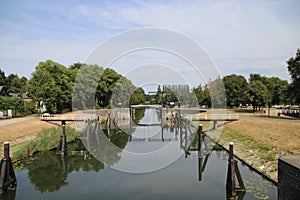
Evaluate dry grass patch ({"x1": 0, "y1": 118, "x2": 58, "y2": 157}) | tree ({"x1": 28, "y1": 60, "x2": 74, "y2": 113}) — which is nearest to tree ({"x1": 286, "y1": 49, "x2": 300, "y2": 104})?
dry grass patch ({"x1": 0, "y1": 118, "x2": 58, "y2": 157})

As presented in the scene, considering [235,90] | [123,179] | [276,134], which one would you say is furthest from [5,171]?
[235,90]

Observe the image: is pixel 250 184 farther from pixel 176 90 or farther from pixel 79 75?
pixel 176 90

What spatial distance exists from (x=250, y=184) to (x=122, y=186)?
19.8 ft

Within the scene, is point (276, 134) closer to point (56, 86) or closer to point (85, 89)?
point (56, 86)

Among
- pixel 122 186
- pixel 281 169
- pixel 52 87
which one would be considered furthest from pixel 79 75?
pixel 281 169

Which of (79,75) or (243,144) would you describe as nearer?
(243,144)

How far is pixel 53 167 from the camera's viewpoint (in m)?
17.3

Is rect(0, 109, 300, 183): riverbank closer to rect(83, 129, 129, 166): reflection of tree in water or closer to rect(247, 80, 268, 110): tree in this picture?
rect(83, 129, 129, 166): reflection of tree in water

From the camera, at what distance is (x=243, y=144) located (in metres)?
21.3

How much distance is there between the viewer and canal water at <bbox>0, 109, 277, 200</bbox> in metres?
12.2

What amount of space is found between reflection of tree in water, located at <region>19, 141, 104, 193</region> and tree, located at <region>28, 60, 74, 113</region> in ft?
68.6

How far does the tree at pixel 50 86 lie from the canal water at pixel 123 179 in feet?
68.5

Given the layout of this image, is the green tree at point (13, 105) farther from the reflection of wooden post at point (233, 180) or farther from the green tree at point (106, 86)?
the reflection of wooden post at point (233, 180)

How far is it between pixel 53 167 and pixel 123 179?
17.0 ft
